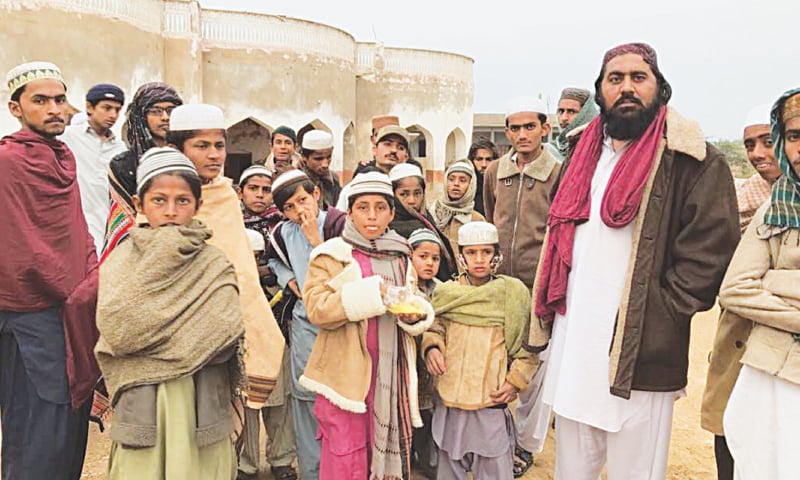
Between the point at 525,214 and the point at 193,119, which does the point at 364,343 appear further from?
the point at 525,214

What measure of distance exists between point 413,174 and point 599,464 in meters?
1.77

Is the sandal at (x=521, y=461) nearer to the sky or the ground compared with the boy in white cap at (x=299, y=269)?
nearer to the ground

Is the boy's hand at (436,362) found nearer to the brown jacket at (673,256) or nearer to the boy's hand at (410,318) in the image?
the boy's hand at (410,318)

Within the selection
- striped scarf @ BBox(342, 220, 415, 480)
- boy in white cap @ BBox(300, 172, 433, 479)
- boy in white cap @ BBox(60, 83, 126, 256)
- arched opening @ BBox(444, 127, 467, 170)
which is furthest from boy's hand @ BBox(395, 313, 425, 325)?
arched opening @ BBox(444, 127, 467, 170)

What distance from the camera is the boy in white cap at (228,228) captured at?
249 centimetres

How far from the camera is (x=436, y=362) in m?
2.79

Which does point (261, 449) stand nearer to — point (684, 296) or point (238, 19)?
point (684, 296)

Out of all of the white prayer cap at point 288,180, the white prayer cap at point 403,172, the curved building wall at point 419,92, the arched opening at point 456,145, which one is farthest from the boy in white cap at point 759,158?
the arched opening at point 456,145

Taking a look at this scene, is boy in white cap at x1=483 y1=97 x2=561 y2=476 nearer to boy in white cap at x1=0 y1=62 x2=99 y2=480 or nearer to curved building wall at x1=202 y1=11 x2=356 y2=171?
boy in white cap at x1=0 y1=62 x2=99 y2=480

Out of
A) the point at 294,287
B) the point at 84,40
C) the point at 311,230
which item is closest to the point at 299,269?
the point at 294,287

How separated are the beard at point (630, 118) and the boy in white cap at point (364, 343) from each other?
100 cm

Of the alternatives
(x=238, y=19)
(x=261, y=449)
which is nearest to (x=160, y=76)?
(x=238, y=19)

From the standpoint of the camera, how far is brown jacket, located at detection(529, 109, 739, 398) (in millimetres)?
2145

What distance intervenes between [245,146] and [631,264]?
596 inches
